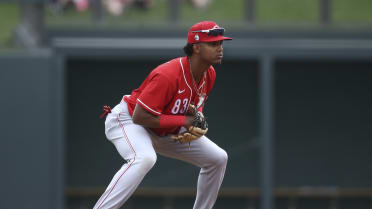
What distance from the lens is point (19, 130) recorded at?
756 cm

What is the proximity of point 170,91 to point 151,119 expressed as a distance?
0.20m

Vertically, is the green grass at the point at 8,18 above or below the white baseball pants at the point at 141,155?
above

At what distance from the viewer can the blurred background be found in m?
7.60

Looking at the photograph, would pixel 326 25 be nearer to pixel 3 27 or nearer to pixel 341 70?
pixel 341 70

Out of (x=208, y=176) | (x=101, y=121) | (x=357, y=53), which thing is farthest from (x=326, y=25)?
(x=208, y=176)

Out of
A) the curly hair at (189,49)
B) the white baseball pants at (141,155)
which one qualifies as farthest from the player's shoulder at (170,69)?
the white baseball pants at (141,155)

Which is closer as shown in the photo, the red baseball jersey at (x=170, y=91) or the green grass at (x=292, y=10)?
the red baseball jersey at (x=170, y=91)

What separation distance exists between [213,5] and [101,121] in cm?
205

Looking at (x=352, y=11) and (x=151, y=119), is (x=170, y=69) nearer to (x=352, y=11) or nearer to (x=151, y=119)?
(x=151, y=119)

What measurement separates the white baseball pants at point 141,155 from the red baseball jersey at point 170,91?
0.10 meters

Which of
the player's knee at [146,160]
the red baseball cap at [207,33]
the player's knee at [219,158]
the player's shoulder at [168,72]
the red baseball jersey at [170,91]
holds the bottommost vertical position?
the player's knee at [219,158]

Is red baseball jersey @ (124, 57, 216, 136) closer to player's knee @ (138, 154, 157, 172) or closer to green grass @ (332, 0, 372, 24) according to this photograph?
player's knee @ (138, 154, 157, 172)

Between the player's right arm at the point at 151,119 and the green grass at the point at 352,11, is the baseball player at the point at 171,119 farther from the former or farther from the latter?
the green grass at the point at 352,11

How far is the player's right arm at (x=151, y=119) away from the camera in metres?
3.91
